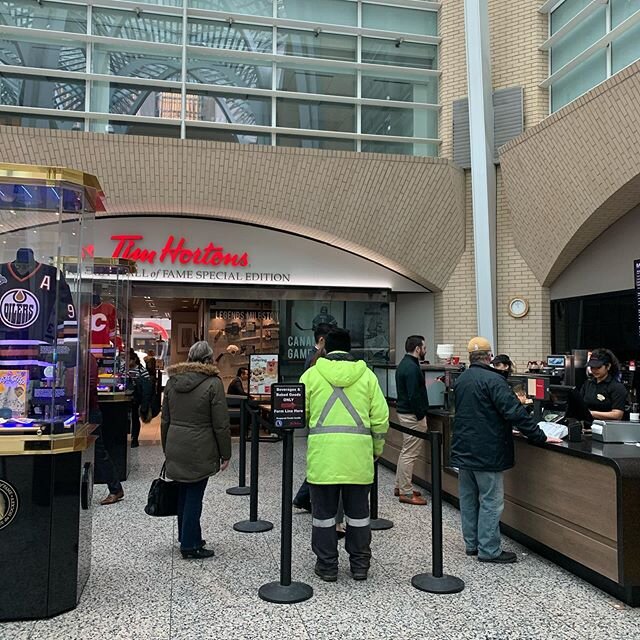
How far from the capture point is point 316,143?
1109 cm

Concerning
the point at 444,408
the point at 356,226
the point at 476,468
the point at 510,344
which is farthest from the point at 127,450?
the point at 510,344

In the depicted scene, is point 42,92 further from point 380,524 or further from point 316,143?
point 380,524

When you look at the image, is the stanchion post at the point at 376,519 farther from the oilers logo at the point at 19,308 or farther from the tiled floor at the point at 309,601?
the oilers logo at the point at 19,308

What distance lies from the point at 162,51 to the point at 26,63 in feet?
7.10

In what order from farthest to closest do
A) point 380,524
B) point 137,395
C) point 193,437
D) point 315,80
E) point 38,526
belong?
point 315,80
point 137,395
point 380,524
point 193,437
point 38,526

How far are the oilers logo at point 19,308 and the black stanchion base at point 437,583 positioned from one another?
9.88 feet

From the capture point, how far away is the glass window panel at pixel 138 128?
10.2 m

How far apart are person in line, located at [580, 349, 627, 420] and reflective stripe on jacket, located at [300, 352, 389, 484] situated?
8.79ft

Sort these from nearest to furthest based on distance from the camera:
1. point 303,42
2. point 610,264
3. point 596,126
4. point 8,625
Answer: point 8,625, point 596,126, point 610,264, point 303,42

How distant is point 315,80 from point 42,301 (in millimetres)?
8629

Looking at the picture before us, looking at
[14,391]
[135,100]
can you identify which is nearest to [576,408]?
[14,391]

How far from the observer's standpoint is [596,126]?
8.20 meters

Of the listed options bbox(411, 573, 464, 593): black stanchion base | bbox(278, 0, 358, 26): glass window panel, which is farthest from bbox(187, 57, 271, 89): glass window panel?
bbox(411, 573, 464, 593): black stanchion base

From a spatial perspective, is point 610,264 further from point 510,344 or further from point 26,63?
point 26,63
